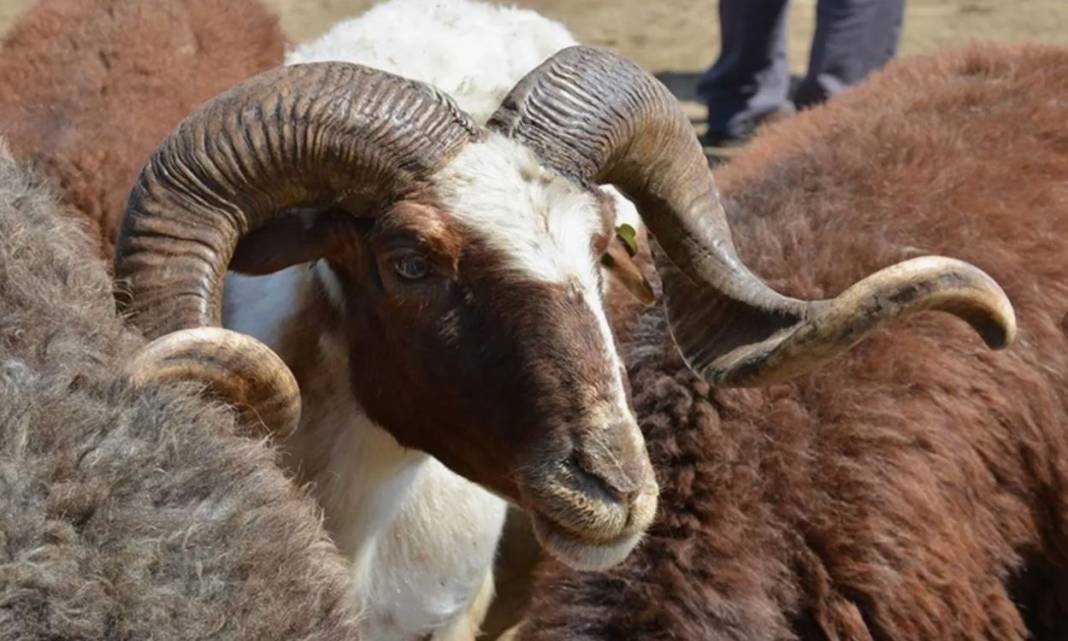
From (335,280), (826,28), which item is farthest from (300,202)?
(826,28)

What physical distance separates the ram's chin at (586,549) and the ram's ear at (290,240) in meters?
0.82

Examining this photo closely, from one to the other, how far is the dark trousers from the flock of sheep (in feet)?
11.5

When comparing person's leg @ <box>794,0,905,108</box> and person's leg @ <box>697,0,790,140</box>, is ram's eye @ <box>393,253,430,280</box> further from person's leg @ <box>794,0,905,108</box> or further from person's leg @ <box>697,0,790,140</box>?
person's leg @ <box>697,0,790,140</box>

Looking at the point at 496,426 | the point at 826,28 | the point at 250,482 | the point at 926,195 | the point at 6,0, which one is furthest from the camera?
the point at 6,0

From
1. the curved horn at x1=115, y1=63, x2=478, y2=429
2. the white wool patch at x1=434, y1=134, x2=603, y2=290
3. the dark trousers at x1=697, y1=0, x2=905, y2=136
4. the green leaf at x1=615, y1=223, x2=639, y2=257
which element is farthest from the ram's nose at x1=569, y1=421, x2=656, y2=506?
the dark trousers at x1=697, y1=0, x2=905, y2=136

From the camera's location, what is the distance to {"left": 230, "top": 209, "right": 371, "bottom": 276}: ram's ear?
12.1 feet

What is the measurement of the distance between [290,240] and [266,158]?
0.25 m

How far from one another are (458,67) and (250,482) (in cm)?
252

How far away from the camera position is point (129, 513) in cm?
225

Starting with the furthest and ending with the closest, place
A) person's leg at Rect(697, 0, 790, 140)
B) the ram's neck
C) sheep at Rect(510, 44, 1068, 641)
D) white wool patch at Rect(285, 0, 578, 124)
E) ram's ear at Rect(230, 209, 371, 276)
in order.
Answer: person's leg at Rect(697, 0, 790, 140)
white wool patch at Rect(285, 0, 578, 124)
the ram's neck
ram's ear at Rect(230, 209, 371, 276)
sheep at Rect(510, 44, 1068, 641)

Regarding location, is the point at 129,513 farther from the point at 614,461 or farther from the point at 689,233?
the point at 689,233

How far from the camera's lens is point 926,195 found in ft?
13.5

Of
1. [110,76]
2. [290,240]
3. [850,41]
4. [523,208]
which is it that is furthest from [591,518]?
[850,41]

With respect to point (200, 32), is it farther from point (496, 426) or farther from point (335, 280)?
point (496, 426)
